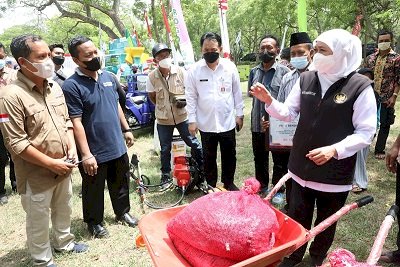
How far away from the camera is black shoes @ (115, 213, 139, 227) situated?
3.62m

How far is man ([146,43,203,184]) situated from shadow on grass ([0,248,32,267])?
1926 millimetres

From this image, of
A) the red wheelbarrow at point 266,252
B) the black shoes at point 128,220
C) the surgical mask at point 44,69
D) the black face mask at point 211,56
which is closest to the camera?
the red wheelbarrow at point 266,252

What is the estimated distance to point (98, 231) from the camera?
11.2 ft

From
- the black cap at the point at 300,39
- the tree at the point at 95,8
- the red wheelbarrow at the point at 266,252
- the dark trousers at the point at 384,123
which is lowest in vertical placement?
the dark trousers at the point at 384,123

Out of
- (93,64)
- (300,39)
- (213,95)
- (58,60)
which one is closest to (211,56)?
(213,95)

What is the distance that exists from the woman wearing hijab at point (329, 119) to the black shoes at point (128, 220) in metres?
1.89

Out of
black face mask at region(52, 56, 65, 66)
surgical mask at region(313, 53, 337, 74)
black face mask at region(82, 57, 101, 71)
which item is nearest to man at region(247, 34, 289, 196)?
surgical mask at region(313, 53, 337, 74)

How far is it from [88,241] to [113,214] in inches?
22.9

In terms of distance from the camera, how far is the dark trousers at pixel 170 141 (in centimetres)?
466

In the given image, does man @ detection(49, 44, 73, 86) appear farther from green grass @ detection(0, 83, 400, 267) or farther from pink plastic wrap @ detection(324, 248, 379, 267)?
pink plastic wrap @ detection(324, 248, 379, 267)

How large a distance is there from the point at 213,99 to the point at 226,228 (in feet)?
7.98

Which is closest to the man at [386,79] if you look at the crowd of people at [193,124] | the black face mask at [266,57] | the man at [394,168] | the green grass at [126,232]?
the green grass at [126,232]

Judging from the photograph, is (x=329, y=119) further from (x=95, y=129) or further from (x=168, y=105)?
(x=168, y=105)

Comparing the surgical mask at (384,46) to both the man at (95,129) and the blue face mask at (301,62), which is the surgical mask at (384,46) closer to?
the blue face mask at (301,62)
